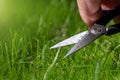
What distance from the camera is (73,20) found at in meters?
3.68

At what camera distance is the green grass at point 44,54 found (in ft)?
8.71

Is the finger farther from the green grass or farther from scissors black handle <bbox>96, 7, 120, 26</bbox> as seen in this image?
the green grass

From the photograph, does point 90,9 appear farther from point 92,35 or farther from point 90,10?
point 92,35

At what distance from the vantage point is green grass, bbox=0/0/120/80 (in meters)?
2.65

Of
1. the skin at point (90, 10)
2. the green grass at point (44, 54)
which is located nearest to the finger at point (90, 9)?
the skin at point (90, 10)

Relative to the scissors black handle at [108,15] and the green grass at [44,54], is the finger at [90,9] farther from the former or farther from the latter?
the green grass at [44,54]

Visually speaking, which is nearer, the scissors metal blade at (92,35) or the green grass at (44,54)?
the scissors metal blade at (92,35)

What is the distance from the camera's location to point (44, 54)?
2855 millimetres

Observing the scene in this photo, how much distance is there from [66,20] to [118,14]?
1176 millimetres

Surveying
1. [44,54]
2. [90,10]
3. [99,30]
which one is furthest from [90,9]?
[44,54]

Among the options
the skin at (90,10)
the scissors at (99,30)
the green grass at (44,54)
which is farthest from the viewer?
the green grass at (44,54)

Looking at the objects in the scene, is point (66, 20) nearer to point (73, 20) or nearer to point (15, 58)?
point (73, 20)

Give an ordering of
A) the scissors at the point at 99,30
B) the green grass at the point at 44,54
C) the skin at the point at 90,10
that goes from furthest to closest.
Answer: the green grass at the point at 44,54
the scissors at the point at 99,30
the skin at the point at 90,10

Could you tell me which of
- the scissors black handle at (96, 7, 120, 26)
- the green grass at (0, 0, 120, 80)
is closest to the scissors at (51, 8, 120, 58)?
the scissors black handle at (96, 7, 120, 26)
